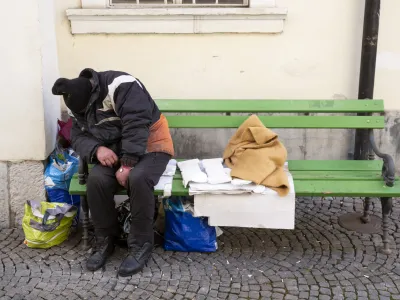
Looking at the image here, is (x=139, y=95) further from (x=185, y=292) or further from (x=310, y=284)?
(x=310, y=284)

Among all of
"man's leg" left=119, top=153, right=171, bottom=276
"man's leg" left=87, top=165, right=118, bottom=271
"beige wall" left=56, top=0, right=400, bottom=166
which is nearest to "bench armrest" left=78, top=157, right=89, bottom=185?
"man's leg" left=87, top=165, right=118, bottom=271

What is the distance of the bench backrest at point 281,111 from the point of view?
4402mm

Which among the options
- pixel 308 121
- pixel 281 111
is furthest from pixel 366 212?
pixel 281 111

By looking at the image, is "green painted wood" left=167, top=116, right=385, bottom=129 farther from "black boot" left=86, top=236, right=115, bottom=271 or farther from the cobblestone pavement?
"black boot" left=86, top=236, right=115, bottom=271

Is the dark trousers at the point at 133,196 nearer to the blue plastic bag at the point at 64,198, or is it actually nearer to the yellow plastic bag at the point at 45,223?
the yellow plastic bag at the point at 45,223

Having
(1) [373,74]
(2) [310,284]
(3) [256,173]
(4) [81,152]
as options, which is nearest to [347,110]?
(1) [373,74]

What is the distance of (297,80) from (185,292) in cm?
249

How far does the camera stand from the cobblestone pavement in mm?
3494

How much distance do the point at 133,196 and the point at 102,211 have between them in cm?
31

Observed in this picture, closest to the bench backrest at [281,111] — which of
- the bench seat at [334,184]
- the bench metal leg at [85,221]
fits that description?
the bench seat at [334,184]

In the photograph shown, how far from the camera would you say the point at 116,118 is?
3867 mm

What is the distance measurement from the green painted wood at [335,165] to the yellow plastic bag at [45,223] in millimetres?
1901

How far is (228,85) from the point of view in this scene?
16.6ft

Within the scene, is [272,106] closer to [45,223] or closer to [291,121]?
[291,121]
